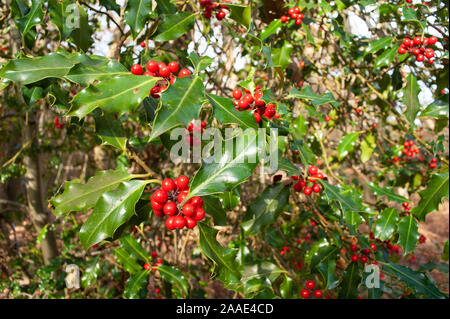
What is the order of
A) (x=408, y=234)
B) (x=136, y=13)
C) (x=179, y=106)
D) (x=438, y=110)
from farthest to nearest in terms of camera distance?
(x=408, y=234), (x=438, y=110), (x=136, y=13), (x=179, y=106)

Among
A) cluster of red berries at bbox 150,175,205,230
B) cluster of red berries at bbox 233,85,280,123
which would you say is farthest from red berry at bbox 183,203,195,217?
cluster of red berries at bbox 233,85,280,123

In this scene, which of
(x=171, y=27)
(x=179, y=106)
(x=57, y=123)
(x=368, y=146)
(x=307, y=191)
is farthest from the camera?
(x=368, y=146)

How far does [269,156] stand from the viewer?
1.07 m

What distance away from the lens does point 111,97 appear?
828 millimetres

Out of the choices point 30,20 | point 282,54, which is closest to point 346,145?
point 282,54

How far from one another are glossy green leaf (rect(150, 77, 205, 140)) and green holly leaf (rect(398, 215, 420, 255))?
150cm

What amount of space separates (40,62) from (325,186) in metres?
1.18

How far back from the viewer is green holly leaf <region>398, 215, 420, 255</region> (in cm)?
168

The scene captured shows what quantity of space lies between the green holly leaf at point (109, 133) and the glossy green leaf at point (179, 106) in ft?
1.65

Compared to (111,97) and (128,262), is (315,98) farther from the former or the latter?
(128,262)

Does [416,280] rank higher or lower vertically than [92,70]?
lower

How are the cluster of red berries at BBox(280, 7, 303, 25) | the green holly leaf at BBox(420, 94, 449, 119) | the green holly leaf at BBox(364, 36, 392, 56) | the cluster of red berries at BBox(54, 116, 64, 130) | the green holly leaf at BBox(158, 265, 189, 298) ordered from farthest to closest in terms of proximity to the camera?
the cluster of red berries at BBox(54, 116, 64, 130) < the green holly leaf at BBox(364, 36, 392, 56) < the cluster of red berries at BBox(280, 7, 303, 25) < the green holly leaf at BBox(158, 265, 189, 298) < the green holly leaf at BBox(420, 94, 449, 119)

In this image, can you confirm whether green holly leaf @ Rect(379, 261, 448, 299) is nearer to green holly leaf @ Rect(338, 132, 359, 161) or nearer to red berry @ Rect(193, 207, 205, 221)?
green holly leaf @ Rect(338, 132, 359, 161)

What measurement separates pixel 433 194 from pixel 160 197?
1.46m
